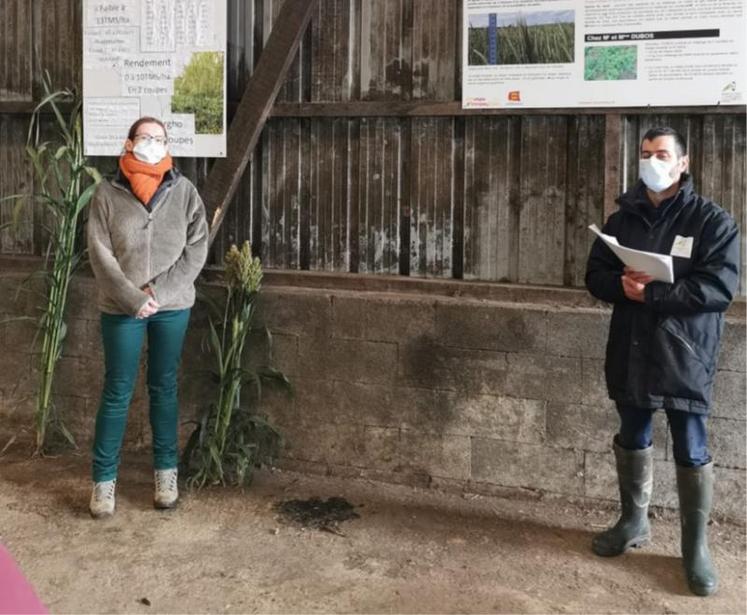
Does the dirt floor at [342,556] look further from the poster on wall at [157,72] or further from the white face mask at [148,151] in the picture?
the poster on wall at [157,72]

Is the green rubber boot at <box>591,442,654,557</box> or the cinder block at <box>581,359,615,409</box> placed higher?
the cinder block at <box>581,359,615,409</box>

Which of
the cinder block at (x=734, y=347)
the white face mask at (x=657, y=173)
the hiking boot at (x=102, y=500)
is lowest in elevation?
the hiking boot at (x=102, y=500)

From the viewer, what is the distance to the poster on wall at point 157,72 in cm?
414

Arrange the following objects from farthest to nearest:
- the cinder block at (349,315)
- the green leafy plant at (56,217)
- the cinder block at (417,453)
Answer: the green leafy plant at (56,217) → the cinder block at (349,315) → the cinder block at (417,453)

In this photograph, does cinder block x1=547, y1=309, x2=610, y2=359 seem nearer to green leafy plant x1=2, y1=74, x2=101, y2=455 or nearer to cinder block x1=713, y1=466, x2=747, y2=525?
cinder block x1=713, y1=466, x2=747, y2=525

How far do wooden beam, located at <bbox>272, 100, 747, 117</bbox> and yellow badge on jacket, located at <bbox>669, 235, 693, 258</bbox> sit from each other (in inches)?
32.1

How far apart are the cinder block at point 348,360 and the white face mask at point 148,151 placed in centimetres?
113

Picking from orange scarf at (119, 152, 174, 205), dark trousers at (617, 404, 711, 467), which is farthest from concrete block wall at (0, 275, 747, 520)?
orange scarf at (119, 152, 174, 205)

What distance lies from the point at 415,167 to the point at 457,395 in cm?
110

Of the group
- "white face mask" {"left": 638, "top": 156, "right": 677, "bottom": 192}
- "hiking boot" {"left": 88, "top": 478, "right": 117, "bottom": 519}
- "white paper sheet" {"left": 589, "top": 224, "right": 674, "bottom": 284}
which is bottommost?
"hiking boot" {"left": 88, "top": 478, "right": 117, "bottom": 519}

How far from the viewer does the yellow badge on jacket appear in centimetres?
288

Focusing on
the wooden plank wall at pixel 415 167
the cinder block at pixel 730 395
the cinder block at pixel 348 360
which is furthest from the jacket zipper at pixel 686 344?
the cinder block at pixel 348 360

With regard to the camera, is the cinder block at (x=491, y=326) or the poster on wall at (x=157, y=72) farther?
the poster on wall at (x=157, y=72)

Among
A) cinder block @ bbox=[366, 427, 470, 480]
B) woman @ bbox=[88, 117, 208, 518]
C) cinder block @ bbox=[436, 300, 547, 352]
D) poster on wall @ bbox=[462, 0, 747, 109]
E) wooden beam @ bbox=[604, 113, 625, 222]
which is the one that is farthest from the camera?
cinder block @ bbox=[366, 427, 470, 480]
